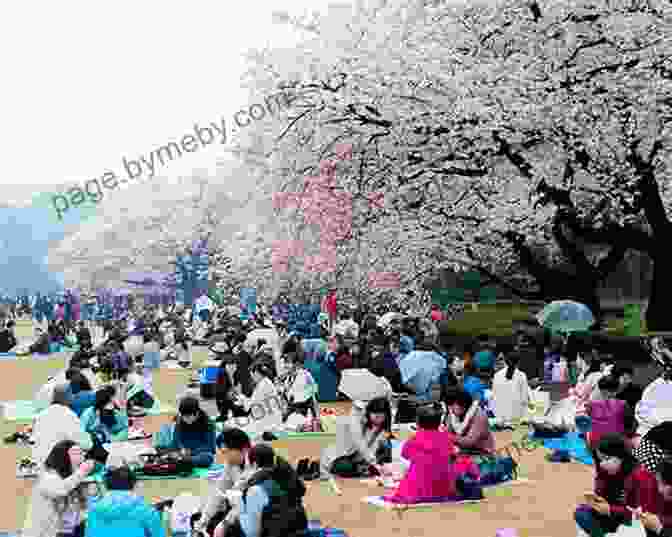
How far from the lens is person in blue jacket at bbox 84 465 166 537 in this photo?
233 inches

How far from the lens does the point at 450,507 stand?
848cm

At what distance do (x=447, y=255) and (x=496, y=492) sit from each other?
31.4 ft

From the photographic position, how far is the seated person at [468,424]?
9516 millimetres

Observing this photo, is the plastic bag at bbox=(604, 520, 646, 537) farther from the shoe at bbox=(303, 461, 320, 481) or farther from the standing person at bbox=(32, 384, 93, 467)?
the standing person at bbox=(32, 384, 93, 467)

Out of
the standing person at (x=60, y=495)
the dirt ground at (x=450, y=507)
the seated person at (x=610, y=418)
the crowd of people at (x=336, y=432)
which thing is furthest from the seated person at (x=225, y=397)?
the standing person at (x=60, y=495)

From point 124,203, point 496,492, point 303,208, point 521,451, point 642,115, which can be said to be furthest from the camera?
point 124,203

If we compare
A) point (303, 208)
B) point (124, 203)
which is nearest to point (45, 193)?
point (124, 203)

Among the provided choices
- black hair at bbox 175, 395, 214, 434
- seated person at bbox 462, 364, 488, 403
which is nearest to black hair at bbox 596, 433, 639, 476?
black hair at bbox 175, 395, 214, 434

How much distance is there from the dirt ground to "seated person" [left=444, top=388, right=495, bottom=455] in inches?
20.6

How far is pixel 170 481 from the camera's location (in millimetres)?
9820

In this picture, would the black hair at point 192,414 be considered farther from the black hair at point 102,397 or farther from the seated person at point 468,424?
the seated person at point 468,424

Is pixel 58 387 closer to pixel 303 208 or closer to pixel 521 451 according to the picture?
pixel 521 451

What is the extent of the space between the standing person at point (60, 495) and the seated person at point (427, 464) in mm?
2938

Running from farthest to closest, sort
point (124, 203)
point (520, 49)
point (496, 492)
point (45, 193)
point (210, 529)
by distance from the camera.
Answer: point (45, 193) < point (124, 203) < point (520, 49) < point (496, 492) < point (210, 529)
